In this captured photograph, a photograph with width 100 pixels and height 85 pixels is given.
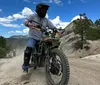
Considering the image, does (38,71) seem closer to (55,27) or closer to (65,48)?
(55,27)

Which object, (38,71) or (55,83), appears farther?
(38,71)

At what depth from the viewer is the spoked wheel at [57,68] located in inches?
216

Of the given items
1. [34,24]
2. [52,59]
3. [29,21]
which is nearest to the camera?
[52,59]

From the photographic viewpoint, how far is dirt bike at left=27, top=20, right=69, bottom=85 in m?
5.57

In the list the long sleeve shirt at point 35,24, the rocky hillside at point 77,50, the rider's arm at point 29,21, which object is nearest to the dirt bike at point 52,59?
the long sleeve shirt at point 35,24

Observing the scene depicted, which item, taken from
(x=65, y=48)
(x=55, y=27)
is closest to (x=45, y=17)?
(x=55, y=27)

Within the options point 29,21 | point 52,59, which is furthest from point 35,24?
point 52,59

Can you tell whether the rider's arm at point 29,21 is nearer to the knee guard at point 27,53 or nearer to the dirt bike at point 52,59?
the dirt bike at point 52,59

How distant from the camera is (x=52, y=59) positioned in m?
6.12

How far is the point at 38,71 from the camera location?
7422 mm

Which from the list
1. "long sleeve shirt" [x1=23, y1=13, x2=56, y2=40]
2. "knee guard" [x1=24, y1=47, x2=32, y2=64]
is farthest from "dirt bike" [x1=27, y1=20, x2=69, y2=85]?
"long sleeve shirt" [x1=23, y1=13, x2=56, y2=40]

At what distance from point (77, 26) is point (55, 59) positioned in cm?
3621

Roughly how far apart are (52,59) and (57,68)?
36 cm

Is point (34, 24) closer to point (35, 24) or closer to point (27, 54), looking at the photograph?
point (35, 24)
